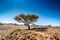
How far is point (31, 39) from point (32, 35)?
16.2 inches

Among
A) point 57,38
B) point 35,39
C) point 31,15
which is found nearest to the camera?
point 35,39

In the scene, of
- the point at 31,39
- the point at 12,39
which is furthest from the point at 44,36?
the point at 12,39

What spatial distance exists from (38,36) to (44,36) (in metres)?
0.43

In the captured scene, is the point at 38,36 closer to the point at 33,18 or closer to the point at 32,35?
the point at 32,35

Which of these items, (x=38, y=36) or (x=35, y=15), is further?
(x=35, y=15)

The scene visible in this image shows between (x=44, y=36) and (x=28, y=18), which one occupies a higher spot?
(x=28, y=18)

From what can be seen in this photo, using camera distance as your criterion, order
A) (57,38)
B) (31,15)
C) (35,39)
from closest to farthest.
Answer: (35,39) → (57,38) → (31,15)

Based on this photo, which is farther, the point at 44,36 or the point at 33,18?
the point at 33,18

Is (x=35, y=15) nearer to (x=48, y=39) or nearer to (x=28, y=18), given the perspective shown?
(x=28, y=18)

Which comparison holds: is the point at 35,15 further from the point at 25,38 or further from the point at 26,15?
the point at 25,38

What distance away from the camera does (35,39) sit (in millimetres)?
8398

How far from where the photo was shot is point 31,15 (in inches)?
1869

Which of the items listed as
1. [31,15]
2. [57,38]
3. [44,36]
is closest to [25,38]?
[44,36]

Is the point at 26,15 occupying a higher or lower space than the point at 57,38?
higher
